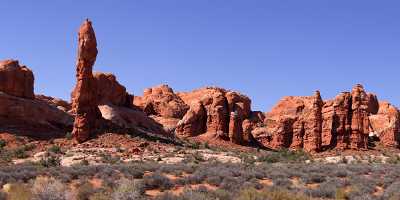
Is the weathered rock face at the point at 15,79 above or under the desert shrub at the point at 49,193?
above

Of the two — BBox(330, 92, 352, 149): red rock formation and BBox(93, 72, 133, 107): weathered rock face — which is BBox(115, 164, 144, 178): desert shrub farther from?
BBox(330, 92, 352, 149): red rock formation

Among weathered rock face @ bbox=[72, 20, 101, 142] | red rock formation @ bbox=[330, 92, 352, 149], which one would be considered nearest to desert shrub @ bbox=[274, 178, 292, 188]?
weathered rock face @ bbox=[72, 20, 101, 142]

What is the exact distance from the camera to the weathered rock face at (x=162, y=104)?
7838cm

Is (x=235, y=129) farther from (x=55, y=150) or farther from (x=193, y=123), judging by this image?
(x=55, y=150)

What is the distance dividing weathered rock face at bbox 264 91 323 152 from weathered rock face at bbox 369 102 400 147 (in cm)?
908

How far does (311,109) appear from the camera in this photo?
70.1 metres

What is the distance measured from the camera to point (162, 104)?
261 feet

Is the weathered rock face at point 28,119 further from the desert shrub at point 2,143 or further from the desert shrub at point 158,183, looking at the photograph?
the desert shrub at point 158,183

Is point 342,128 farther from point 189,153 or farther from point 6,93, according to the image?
point 6,93

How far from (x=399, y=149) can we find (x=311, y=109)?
11574 millimetres

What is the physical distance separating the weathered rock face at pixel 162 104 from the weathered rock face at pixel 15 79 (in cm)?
2397

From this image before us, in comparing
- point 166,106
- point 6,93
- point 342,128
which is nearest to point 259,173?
point 6,93

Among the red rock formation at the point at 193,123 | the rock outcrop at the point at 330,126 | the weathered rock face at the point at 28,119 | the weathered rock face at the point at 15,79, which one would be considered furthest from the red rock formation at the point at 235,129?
the weathered rock face at the point at 15,79

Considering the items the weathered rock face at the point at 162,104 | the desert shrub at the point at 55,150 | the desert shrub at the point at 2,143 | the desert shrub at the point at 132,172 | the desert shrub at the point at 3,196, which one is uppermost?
the weathered rock face at the point at 162,104
